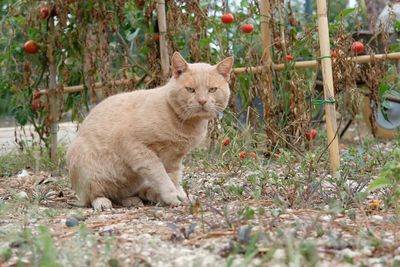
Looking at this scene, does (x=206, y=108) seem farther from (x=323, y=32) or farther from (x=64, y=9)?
(x=64, y=9)

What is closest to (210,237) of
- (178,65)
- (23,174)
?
(178,65)

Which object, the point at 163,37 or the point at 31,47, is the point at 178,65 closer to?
the point at 163,37

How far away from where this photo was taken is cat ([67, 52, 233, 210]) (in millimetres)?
3559

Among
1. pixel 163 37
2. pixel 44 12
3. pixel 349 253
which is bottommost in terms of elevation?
pixel 349 253

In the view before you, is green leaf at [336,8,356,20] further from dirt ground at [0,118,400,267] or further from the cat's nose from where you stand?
dirt ground at [0,118,400,267]

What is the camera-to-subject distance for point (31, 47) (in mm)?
5723

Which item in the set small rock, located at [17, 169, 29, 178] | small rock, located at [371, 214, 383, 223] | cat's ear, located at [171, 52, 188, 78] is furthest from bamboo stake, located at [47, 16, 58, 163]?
small rock, located at [371, 214, 383, 223]

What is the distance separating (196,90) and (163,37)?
1.59 meters

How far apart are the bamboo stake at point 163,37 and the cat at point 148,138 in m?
1.32

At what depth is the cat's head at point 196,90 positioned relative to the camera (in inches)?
142

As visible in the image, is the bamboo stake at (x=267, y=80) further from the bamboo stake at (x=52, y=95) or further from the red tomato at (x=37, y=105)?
the red tomato at (x=37, y=105)

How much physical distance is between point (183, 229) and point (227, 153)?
244cm

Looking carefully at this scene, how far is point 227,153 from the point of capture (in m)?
4.80

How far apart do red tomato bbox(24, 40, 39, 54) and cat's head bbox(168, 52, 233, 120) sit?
2.48 metres
